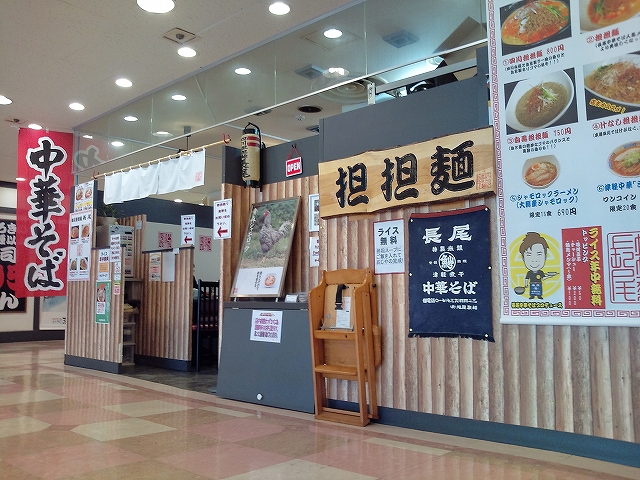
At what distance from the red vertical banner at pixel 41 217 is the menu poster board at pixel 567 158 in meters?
7.60

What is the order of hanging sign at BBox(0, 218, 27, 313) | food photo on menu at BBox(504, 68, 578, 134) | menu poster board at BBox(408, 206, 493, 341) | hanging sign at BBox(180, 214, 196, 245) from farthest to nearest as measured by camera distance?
hanging sign at BBox(0, 218, 27, 313) → hanging sign at BBox(180, 214, 196, 245) → menu poster board at BBox(408, 206, 493, 341) → food photo on menu at BBox(504, 68, 578, 134)

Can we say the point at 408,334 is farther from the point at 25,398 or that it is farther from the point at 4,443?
the point at 25,398

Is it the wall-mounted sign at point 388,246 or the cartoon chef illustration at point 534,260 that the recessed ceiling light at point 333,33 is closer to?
the wall-mounted sign at point 388,246

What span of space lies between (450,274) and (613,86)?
1618 mm

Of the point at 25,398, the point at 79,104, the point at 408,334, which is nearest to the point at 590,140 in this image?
the point at 408,334

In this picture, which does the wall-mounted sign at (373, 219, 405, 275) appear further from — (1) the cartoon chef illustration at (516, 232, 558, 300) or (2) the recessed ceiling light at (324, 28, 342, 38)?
(2) the recessed ceiling light at (324, 28, 342, 38)

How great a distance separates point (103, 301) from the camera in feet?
25.8

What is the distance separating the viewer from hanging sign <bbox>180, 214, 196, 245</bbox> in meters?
8.73

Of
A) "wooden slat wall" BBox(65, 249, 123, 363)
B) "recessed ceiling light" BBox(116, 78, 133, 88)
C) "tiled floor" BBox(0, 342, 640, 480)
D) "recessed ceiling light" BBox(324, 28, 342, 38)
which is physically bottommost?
"tiled floor" BBox(0, 342, 640, 480)

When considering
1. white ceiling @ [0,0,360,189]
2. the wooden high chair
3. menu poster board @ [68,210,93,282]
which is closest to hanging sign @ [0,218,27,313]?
menu poster board @ [68,210,93,282]

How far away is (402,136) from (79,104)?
235 inches

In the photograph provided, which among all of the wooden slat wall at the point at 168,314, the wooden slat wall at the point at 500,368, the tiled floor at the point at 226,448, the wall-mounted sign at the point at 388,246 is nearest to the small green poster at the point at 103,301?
the wooden slat wall at the point at 168,314

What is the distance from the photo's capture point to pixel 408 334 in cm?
432

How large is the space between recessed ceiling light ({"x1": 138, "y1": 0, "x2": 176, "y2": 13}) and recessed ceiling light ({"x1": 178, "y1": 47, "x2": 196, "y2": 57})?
0.94 metres
